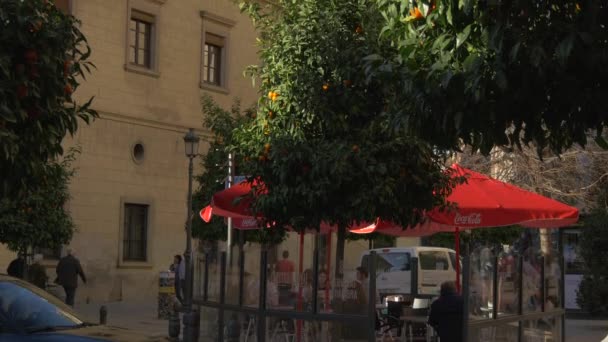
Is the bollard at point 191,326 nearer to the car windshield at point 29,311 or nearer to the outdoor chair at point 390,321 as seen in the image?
the outdoor chair at point 390,321

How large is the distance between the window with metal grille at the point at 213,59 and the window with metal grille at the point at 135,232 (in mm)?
5050

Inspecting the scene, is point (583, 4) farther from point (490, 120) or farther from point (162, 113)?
point (162, 113)

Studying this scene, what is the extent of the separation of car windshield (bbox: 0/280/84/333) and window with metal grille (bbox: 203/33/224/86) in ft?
78.8

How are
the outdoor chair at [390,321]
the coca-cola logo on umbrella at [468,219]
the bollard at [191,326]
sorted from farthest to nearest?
the outdoor chair at [390,321] < the bollard at [191,326] < the coca-cola logo on umbrella at [468,219]

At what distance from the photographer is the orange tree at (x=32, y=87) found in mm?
11375

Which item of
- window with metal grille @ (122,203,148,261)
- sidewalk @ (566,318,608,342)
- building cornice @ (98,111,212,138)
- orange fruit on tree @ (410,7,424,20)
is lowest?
sidewalk @ (566,318,608,342)

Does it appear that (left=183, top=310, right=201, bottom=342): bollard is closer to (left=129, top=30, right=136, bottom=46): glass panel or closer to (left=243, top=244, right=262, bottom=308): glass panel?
(left=243, top=244, right=262, bottom=308): glass panel

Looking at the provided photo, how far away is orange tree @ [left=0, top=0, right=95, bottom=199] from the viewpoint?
37.3 ft

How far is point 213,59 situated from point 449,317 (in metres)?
23.4

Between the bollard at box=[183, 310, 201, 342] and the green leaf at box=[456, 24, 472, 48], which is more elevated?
the green leaf at box=[456, 24, 472, 48]

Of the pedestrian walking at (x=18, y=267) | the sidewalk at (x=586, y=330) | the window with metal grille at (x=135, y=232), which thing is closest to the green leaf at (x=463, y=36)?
the sidewalk at (x=586, y=330)

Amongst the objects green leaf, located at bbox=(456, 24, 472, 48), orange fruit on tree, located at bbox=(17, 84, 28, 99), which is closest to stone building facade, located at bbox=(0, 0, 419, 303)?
orange fruit on tree, located at bbox=(17, 84, 28, 99)

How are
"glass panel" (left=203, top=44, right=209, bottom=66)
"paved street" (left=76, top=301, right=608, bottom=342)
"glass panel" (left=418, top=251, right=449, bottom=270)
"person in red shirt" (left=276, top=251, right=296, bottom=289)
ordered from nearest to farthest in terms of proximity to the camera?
"person in red shirt" (left=276, top=251, right=296, bottom=289) < "paved street" (left=76, top=301, right=608, bottom=342) < "glass panel" (left=418, top=251, right=449, bottom=270) < "glass panel" (left=203, top=44, right=209, bottom=66)

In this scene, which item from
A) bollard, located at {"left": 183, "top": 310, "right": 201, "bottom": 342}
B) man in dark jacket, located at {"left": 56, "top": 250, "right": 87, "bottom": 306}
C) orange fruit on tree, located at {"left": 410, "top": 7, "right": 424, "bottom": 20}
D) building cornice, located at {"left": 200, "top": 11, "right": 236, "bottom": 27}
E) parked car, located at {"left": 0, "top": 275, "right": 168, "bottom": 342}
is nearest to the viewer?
parked car, located at {"left": 0, "top": 275, "right": 168, "bottom": 342}
